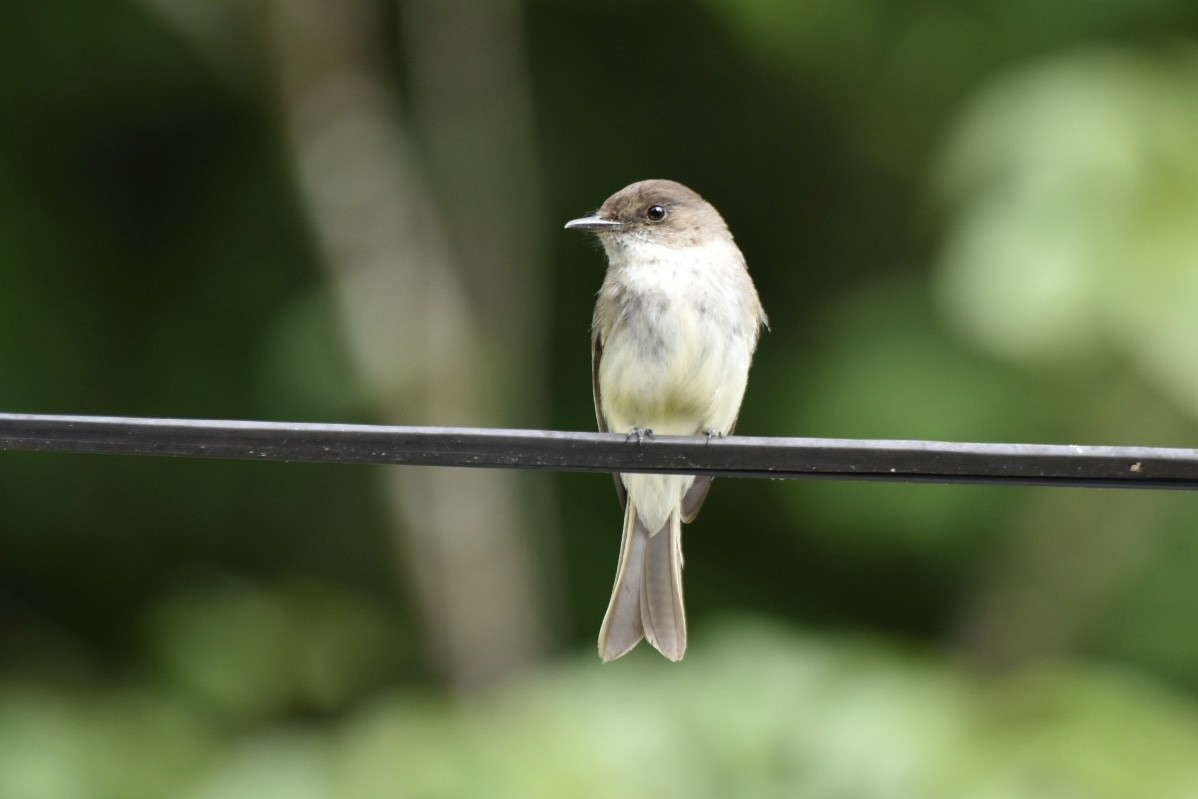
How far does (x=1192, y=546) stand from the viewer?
5.70 meters

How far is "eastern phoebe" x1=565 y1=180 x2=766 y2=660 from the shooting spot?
178 inches

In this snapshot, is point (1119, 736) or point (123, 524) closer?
point (1119, 736)

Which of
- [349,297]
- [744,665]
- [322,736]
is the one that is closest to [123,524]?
[349,297]

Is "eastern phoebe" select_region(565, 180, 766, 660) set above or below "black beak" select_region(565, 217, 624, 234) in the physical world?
below

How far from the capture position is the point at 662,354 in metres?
4.50

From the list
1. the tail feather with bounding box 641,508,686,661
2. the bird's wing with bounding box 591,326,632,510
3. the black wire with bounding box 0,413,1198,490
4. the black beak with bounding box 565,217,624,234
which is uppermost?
the black beak with bounding box 565,217,624,234

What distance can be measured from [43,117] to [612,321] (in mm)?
2957

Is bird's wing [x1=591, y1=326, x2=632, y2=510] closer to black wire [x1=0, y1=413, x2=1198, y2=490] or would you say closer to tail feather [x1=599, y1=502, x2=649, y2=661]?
tail feather [x1=599, y1=502, x2=649, y2=661]

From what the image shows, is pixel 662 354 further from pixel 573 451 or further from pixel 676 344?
pixel 573 451

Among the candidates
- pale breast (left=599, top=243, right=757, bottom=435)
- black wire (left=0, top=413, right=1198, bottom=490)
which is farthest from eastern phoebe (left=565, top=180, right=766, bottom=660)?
black wire (left=0, top=413, right=1198, bottom=490)

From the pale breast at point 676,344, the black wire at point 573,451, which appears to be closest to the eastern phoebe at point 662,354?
the pale breast at point 676,344

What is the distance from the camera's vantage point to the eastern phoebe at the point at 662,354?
14.8 feet

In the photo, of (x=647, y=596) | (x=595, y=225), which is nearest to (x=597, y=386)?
(x=595, y=225)

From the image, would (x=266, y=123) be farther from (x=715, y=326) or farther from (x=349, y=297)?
(x=715, y=326)
